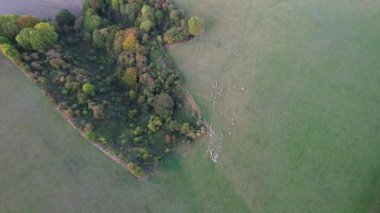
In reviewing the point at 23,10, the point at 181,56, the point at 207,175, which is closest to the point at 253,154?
the point at 207,175

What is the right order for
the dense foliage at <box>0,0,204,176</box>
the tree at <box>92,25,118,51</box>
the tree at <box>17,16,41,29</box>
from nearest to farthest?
the dense foliage at <box>0,0,204,176</box>, the tree at <box>17,16,41,29</box>, the tree at <box>92,25,118,51</box>

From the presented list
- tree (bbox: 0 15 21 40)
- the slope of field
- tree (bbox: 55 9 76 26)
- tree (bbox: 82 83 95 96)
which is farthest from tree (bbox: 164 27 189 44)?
tree (bbox: 0 15 21 40)

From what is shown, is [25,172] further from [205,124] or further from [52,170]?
[205,124]

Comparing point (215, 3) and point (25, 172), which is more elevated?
point (215, 3)

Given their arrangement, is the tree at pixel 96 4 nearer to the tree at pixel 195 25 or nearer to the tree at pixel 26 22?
the tree at pixel 26 22

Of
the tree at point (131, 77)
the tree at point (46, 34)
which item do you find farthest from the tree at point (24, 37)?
the tree at point (131, 77)

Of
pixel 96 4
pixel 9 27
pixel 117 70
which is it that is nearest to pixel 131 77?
pixel 117 70

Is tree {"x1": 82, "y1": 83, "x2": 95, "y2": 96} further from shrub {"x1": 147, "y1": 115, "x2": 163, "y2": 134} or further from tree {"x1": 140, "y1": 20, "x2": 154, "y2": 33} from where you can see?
tree {"x1": 140, "y1": 20, "x2": 154, "y2": 33}
